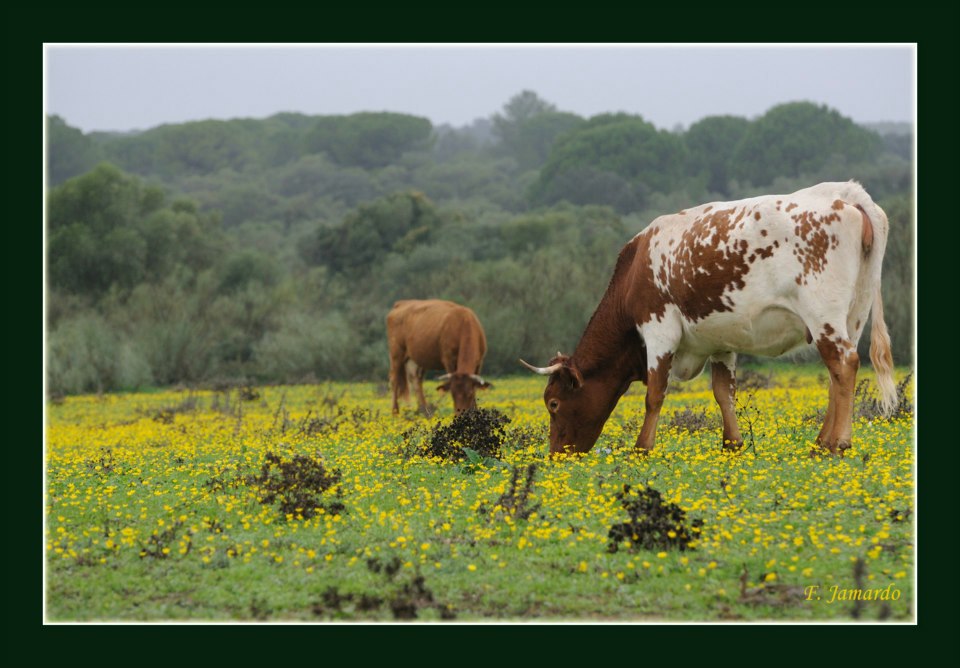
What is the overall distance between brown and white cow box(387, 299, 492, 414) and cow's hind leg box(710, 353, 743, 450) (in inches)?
275

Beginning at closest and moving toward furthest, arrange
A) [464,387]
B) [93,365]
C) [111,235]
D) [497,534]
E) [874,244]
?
[497,534], [874,244], [464,387], [93,365], [111,235]

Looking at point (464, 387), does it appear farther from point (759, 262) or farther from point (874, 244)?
point (874, 244)

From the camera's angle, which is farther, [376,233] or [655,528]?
[376,233]

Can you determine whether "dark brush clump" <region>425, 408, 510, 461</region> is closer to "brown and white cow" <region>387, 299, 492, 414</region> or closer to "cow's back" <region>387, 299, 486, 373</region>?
"brown and white cow" <region>387, 299, 492, 414</region>

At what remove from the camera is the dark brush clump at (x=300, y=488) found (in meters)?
10.9

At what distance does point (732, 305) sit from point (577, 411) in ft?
8.74

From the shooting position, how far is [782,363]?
1254 inches

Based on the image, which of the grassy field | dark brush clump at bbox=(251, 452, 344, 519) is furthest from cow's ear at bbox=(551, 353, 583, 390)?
dark brush clump at bbox=(251, 452, 344, 519)

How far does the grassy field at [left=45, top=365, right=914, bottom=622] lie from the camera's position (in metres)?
8.40

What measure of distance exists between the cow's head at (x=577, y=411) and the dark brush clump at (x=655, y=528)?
399cm

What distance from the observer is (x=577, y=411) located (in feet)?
44.9

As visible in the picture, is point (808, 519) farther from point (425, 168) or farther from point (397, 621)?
point (425, 168)

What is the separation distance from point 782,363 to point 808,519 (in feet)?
75.3

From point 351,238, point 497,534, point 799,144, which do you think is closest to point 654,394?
point 497,534
